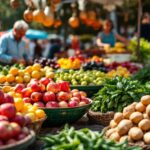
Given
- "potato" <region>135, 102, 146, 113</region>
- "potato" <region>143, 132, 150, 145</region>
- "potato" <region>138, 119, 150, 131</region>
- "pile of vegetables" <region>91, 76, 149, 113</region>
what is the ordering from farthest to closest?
"pile of vegetables" <region>91, 76, 149, 113</region> < "potato" <region>135, 102, 146, 113</region> < "potato" <region>138, 119, 150, 131</region> < "potato" <region>143, 132, 150, 145</region>

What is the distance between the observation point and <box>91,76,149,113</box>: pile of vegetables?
437 centimetres

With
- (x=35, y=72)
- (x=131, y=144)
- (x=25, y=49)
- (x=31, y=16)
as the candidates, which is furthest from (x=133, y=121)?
(x=31, y=16)

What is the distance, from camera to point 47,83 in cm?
447

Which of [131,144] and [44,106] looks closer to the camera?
[131,144]

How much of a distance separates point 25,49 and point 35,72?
2.82 m

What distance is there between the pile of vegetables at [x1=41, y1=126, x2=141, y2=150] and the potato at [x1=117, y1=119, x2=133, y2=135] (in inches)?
19.4

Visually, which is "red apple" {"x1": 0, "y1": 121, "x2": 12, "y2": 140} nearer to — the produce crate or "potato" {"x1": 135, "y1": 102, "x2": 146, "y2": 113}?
"potato" {"x1": 135, "y1": 102, "x2": 146, "y2": 113}

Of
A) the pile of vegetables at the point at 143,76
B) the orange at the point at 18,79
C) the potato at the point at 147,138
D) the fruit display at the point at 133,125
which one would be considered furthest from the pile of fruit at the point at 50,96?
the pile of vegetables at the point at 143,76

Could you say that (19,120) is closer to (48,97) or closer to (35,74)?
(48,97)

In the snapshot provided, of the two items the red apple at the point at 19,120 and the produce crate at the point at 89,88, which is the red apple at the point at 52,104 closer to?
the red apple at the point at 19,120

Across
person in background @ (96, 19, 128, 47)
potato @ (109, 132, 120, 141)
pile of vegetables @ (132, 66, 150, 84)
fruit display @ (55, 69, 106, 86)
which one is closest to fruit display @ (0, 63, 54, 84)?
fruit display @ (55, 69, 106, 86)

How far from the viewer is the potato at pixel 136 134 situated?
3.30m

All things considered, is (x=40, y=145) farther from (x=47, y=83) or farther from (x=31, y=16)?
(x=31, y=16)

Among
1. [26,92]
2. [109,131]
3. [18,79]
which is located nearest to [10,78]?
[18,79]
